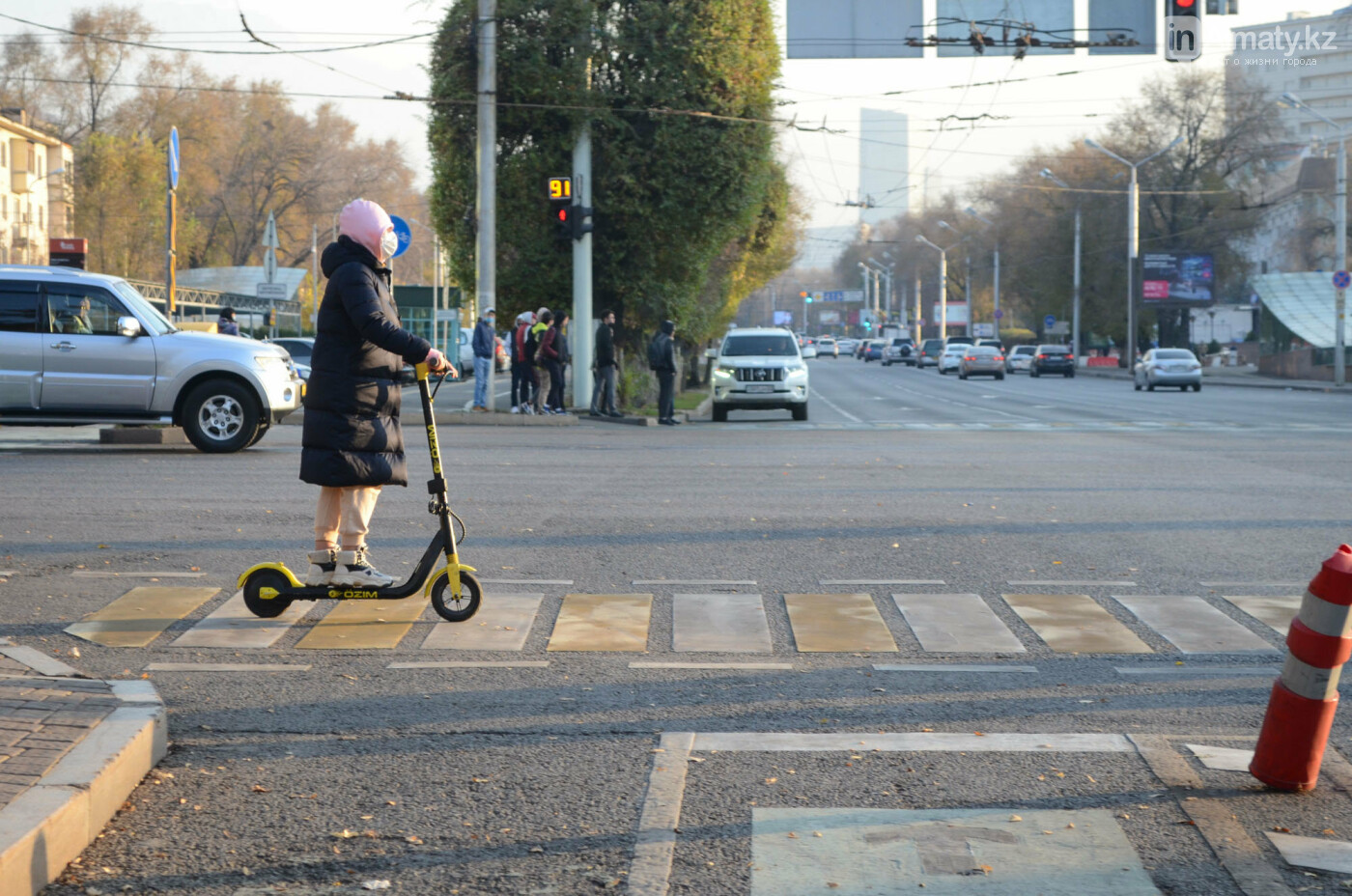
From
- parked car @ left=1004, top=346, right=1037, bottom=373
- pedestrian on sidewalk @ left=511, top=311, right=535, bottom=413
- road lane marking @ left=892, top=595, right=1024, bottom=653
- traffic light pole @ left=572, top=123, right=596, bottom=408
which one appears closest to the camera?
road lane marking @ left=892, top=595, right=1024, bottom=653

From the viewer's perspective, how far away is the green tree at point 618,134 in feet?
90.1

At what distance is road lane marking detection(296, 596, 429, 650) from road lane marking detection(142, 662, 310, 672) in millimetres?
370

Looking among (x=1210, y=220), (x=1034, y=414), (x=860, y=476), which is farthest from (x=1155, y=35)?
(x=1210, y=220)

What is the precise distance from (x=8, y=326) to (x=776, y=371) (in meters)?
14.2

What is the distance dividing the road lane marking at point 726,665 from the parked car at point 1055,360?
216 ft

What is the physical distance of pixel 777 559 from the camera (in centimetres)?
941

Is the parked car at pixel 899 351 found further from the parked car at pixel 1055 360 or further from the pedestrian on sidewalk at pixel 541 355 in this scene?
the pedestrian on sidewalk at pixel 541 355

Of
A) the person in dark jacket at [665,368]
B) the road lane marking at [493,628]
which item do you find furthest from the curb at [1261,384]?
the road lane marking at [493,628]

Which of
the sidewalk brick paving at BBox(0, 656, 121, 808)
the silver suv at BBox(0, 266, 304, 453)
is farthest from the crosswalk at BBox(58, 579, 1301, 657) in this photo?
the silver suv at BBox(0, 266, 304, 453)

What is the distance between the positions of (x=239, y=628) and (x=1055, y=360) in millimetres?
66119

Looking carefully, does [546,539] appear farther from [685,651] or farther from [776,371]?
[776,371]

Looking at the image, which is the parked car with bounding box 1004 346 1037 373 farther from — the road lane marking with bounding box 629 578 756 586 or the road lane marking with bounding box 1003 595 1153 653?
the road lane marking with bounding box 1003 595 1153 653

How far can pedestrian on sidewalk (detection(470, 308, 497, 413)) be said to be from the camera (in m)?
24.9

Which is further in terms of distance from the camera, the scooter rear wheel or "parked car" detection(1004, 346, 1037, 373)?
"parked car" detection(1004, 346, 1037, 373)
